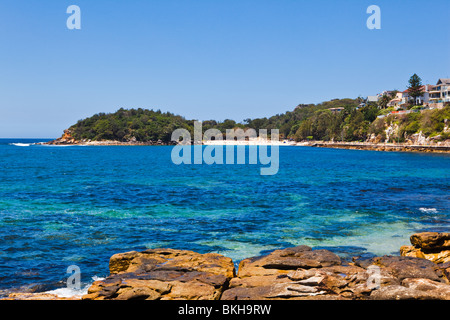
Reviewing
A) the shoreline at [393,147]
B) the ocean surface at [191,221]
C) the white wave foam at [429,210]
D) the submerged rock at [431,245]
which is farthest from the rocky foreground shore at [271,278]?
the shoreline at [393,147]

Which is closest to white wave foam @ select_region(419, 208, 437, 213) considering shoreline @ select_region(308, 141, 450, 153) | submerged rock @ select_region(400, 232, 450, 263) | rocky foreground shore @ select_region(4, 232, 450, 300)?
submerged rock @ select_region(400, 232, 450, 263)

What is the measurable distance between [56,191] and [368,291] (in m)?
33.1

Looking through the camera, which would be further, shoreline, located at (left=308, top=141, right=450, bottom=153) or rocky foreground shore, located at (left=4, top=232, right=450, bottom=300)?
shoreline, located at (left=308, top=141, right=450, bottom=153)

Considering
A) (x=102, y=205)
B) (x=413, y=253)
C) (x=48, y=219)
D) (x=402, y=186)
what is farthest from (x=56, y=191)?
(x=402, y=186)

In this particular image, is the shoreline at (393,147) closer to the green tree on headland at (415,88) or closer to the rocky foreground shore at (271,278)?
the green tree on headland at (415,88)

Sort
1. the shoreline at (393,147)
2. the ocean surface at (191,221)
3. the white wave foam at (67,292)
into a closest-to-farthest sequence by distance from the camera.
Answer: the white wave foam at (67,292) < the ocean surface at (191,221) < the shoreline at (393,147)

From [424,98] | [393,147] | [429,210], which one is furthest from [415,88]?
[429,210]

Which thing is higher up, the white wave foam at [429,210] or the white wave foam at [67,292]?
the white wave foam at [429,210]

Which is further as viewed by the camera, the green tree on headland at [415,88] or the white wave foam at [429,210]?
the green tree on headland at [415,88]

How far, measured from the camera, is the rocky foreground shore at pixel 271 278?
33.8 ft

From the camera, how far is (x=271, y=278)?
11.7 m

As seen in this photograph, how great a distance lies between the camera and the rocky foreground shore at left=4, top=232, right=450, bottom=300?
1030 cm

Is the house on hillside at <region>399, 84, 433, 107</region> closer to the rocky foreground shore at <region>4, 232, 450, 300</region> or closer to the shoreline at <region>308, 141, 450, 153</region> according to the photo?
the shoreline at <region>308, 141, 450, 153</region>
